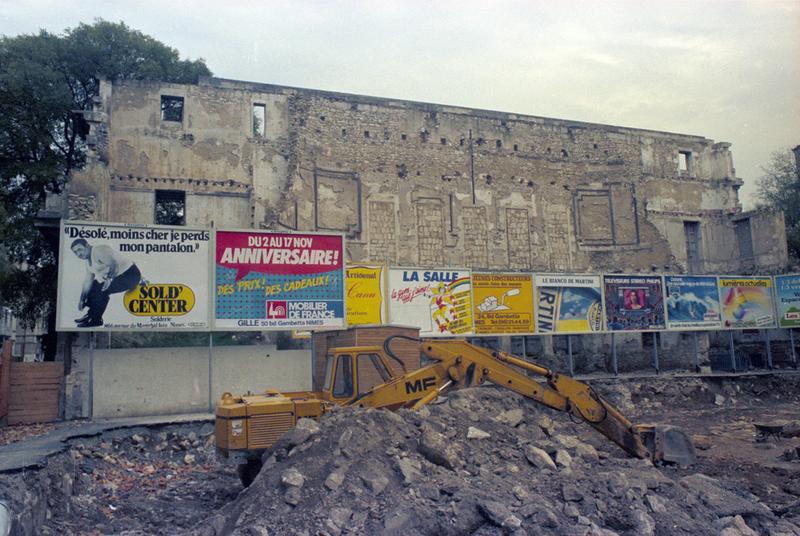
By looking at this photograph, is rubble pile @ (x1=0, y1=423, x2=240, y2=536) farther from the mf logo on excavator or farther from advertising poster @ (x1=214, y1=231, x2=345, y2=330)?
the mf logo on excavator

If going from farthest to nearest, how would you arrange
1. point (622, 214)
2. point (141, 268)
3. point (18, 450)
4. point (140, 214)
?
point (622, 214)
point (140, 214)
point (141, 268)
point (18, 450)

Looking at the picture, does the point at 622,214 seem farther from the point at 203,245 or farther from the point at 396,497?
the point at 396,497

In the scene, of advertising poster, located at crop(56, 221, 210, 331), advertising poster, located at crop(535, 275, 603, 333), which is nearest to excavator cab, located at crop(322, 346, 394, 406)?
advertising poster, located at crop(56, 221, 210, 331)

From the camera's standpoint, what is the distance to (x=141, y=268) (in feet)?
54.5

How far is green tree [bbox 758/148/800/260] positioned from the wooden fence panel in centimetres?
3670

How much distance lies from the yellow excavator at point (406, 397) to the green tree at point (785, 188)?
30831 millimetres

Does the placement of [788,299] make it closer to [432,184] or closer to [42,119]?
[432,184]

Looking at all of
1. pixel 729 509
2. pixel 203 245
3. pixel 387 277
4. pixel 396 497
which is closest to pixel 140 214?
pixel 203 245

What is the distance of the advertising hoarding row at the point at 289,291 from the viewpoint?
53.4 ft

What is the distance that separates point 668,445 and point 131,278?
502 inches

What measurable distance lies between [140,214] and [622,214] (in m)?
21.4

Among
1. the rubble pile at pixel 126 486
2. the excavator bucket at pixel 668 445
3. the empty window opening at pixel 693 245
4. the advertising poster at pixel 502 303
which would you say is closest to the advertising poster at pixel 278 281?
the rubble pile at pixel 126 486

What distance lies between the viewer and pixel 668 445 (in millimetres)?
12273

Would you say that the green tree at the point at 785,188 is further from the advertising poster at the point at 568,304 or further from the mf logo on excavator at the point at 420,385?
the mf logo on excavator at the point at 420,385
